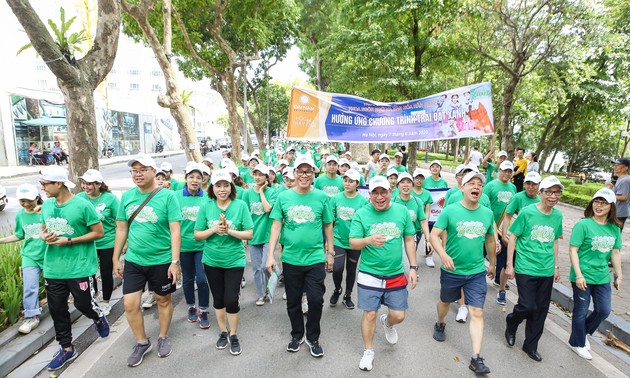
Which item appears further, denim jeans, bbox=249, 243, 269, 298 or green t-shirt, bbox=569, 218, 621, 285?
denim jeans, bbox=249, 243, 269, 298

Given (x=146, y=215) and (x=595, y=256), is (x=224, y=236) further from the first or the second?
(x=595, y=256)

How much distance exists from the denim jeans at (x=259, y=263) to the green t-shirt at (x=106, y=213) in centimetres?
168

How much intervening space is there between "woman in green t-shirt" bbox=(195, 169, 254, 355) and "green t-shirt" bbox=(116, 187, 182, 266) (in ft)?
1.00

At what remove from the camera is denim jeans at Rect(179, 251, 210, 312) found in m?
4.29

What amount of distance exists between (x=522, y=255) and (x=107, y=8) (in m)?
7.59

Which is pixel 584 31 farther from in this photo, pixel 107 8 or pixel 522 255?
pixel 107 8

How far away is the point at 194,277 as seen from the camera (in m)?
4.49

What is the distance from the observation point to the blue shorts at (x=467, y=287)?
353 cm

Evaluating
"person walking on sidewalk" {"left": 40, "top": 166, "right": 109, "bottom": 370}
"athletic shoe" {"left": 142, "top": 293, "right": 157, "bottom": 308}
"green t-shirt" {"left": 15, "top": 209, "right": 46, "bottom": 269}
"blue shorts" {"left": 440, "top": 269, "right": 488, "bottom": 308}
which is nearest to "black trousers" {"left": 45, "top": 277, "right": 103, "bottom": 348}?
"person walking on sidewalk" {"left": 40, "top": 166, "right": 109, "bottom": 370}

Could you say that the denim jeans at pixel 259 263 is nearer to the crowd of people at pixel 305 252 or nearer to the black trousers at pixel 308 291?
the crowd of people at pixel 305 252

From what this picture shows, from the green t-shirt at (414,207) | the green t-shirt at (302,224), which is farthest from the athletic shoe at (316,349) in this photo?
the green t-shirt at (414,207)

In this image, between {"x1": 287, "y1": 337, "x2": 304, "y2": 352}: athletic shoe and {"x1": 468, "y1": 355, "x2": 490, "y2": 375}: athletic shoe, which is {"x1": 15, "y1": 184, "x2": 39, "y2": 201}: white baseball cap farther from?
{"x1": 468, "y1": 355, "x2": 490, "y2": 375}: athletic shoe

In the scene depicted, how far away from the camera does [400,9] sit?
35.9ft

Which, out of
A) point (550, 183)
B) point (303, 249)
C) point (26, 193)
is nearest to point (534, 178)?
point (550, 183)
